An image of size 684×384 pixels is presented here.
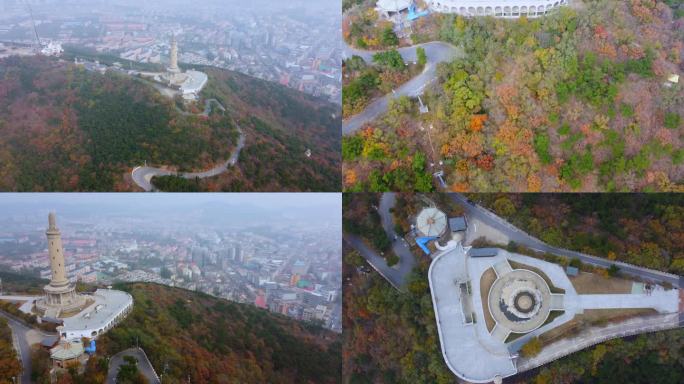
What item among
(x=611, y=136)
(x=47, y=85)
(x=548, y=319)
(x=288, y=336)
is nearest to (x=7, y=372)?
(x=288, y=336)

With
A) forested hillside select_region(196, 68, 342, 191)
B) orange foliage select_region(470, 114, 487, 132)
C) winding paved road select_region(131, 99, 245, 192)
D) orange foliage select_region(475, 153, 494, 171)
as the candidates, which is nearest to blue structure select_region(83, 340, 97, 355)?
winding paved road select_region(131, 99, 245, 192)

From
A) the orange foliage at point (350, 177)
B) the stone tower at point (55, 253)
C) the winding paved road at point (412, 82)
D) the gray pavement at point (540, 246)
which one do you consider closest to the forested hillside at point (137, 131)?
the orange foliage at point (350, 177)

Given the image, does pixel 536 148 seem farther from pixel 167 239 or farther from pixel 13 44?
pixel 13 44

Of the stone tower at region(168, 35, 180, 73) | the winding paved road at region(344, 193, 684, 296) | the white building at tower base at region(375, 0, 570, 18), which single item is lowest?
the winding paved road at region(344, 193, 684, 296)

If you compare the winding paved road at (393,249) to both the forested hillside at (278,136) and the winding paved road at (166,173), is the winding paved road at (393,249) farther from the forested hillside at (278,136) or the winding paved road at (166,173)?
the winding paved road at (166,173)

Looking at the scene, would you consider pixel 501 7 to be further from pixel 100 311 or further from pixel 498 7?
pixel 100 311

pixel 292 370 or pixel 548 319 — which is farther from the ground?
pixel 548 319

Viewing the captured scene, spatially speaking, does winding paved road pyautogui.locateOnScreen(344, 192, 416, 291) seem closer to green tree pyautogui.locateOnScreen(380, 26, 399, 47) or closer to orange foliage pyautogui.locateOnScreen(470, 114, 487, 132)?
orange foliage pyautogui.locateOnScreen(470, 114, 487, 132)
